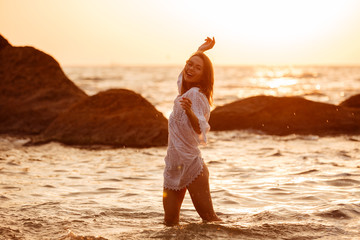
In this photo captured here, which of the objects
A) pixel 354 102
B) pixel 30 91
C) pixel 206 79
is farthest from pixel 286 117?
pixel 206 79

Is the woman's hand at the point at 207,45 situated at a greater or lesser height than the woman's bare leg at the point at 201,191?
greater

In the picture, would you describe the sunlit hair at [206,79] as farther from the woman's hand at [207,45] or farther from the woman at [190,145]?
the woman's hand at [207,45]

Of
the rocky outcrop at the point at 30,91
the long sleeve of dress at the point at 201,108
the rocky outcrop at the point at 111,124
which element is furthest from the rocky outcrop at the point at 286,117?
the long sleeve of dress at the point at 201,108

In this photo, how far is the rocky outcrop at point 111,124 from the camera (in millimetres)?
10391

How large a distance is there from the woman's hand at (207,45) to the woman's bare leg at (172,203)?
1.36m

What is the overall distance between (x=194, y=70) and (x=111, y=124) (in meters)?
6.25

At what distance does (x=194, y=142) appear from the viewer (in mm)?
4625

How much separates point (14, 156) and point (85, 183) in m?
2.55

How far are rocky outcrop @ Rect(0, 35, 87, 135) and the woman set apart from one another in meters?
7.88

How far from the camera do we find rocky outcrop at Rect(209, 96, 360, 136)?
12.6 m

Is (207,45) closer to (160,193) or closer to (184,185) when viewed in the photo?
(184,185)

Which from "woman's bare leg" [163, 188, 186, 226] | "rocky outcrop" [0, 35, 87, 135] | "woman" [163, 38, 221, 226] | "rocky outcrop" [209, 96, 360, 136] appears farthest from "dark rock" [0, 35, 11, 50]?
"woman's bare leg" [163, 188, 186, 226]

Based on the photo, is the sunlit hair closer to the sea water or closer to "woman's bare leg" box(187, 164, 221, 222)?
"woman's bare leg" box(187, 164, 221, 222)

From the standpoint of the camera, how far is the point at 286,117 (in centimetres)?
1289
